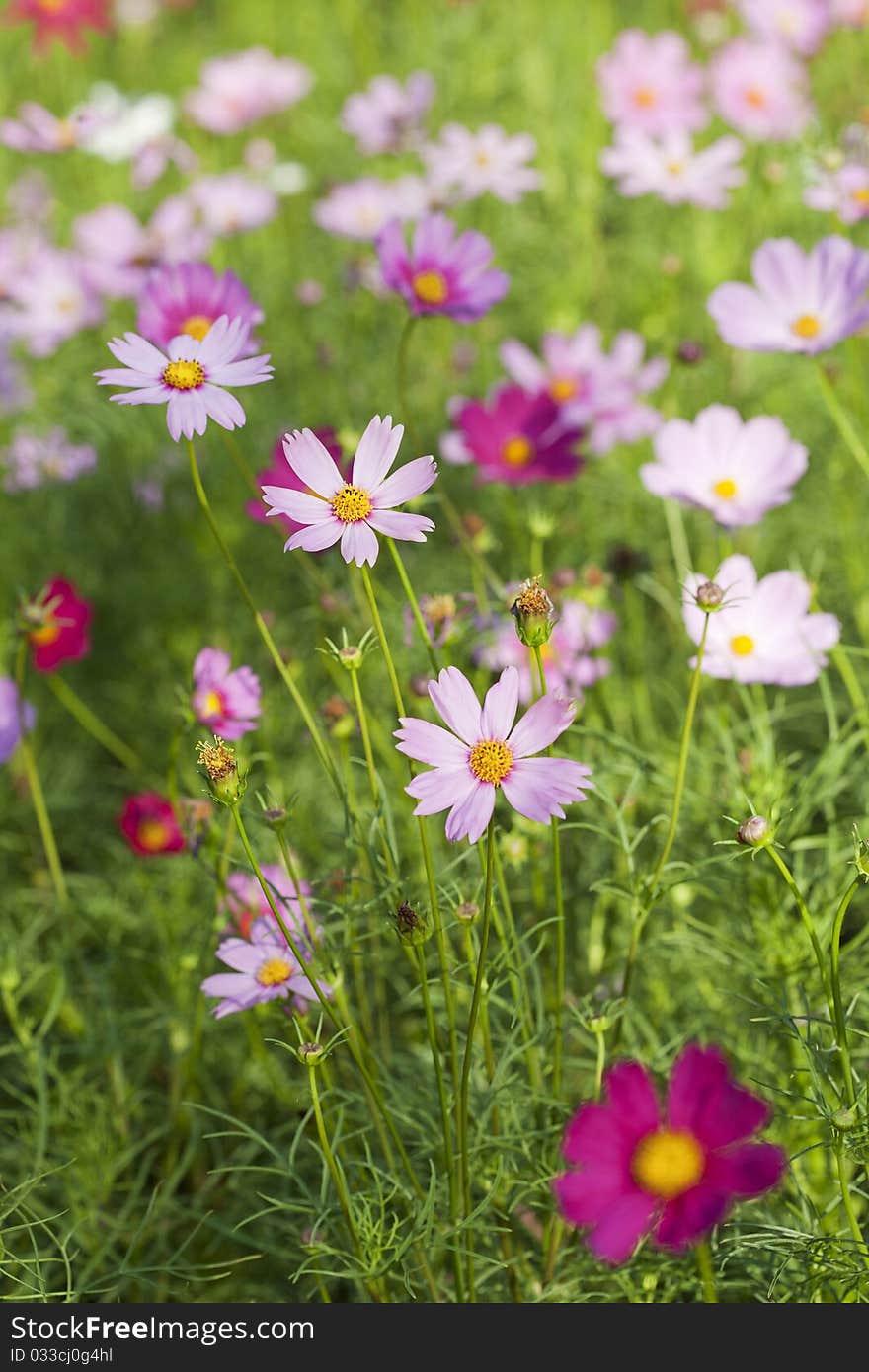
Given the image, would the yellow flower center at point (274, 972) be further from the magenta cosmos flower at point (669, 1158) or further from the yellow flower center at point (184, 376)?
the yellow flower center at point (184, 376)

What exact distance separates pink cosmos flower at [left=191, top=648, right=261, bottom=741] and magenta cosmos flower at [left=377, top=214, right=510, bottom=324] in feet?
1.13

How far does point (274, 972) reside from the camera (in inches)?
32.0

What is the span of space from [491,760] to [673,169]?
1183 mm

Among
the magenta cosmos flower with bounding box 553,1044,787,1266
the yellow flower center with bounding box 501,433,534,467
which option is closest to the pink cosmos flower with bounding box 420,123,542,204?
the yellow flower center with bounding box 501,433,534,467

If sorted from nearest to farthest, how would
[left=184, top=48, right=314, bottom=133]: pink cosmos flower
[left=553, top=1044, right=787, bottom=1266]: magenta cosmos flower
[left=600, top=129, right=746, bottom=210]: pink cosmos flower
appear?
[left=553, top=1044, right=787, bottom=1266]: magenta cosmos flower → [left=600, top=129, right=746, bottom=210]: pink cosmos flower → [left=184, top=48, right=314, bottom=133]: pink cosmos flower

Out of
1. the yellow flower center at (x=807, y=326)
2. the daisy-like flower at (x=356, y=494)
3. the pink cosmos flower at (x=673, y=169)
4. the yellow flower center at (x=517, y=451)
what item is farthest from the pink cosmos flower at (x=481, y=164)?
the daisy-like flower at (x=356, y=494)

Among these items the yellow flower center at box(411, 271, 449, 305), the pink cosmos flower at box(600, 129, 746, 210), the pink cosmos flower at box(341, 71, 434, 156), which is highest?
the pink cosmos flower at box(341, 71, 434, 156)

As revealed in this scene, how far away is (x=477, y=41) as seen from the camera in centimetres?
220

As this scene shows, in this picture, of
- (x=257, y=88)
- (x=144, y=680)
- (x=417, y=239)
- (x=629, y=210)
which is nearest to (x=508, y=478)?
(x=417, y=239)

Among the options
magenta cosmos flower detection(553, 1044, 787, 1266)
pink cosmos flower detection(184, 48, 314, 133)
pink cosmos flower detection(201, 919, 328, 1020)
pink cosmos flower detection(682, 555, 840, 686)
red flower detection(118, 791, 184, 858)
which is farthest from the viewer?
pink cosmos flower detection(184, 48, 314, 133)

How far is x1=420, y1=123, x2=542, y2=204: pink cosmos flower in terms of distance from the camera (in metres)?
1.68

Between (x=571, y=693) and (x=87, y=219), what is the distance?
127cm

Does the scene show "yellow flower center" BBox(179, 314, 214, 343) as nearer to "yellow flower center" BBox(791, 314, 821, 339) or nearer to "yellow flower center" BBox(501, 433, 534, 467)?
"yellow flower center" BBox(501, 433, 534, 467)

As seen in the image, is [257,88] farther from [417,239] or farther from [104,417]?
[417,239]
